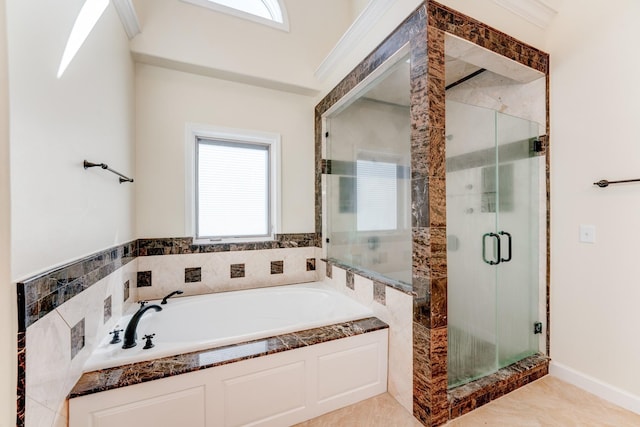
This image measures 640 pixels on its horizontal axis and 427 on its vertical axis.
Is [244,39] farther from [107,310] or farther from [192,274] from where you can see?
[107,310]

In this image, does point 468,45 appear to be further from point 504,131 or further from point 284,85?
point 284,85

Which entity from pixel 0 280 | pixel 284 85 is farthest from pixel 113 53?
pixel 0 280

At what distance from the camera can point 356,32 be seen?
6.79 ft

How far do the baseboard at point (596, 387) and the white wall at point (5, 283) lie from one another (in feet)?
9.49

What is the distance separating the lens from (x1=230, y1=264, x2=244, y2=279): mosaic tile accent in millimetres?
2549

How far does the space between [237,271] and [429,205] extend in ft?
6.19

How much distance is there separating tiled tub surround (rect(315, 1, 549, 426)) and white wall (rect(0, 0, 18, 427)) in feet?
5.50

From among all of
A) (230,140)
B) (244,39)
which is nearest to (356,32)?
(244,39)

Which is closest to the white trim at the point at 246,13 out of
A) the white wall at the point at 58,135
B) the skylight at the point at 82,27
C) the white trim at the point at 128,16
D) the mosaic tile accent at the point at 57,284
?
the white trim at the point at 128,16

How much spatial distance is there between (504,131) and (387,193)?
95 centimetres

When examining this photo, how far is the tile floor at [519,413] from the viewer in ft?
4.88

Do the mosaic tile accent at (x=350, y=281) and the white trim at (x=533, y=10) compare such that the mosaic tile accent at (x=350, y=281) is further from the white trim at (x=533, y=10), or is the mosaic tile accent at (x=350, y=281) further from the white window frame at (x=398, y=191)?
the white trim at (x=533, y=10)

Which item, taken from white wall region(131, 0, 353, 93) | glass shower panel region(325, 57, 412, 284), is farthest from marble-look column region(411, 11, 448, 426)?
white wall region(131, 0, 353, 93)

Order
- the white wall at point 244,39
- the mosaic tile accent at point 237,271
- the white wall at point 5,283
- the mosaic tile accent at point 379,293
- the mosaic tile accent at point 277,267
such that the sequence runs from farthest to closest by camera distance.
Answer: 1. the mosaic tile accent at point 277,267
2. the mosaic tile accent at point 237,271
3. the white wall at point 244,39
4. the mosaic tile accent at point 379,293
5. the white wall at point 5,283
